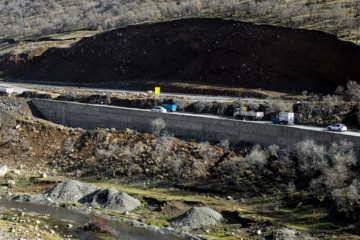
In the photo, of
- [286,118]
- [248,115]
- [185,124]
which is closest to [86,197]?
[185,124]

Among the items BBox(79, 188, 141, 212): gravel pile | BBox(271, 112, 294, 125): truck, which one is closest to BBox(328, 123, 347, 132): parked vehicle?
BBox(271, 112, 294, 125): truck

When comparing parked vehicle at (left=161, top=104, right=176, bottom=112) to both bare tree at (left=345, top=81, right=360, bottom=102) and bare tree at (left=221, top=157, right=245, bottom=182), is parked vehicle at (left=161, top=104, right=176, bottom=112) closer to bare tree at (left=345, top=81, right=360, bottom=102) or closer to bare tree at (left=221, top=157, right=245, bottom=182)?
bare tree at (left=221, top=157, right=245, bottom=182)

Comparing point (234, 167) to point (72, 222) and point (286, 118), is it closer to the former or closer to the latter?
point (286, 118)

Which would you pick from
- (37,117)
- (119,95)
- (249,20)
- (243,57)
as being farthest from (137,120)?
(249,20)

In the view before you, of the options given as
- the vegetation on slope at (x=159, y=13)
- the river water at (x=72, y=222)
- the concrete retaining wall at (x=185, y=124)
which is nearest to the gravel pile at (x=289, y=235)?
the river water at (x=72, y=222)

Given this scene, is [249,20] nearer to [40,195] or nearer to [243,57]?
[243,57]

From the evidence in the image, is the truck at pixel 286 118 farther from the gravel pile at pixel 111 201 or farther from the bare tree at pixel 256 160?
the gravel pile at pixel 111 201
